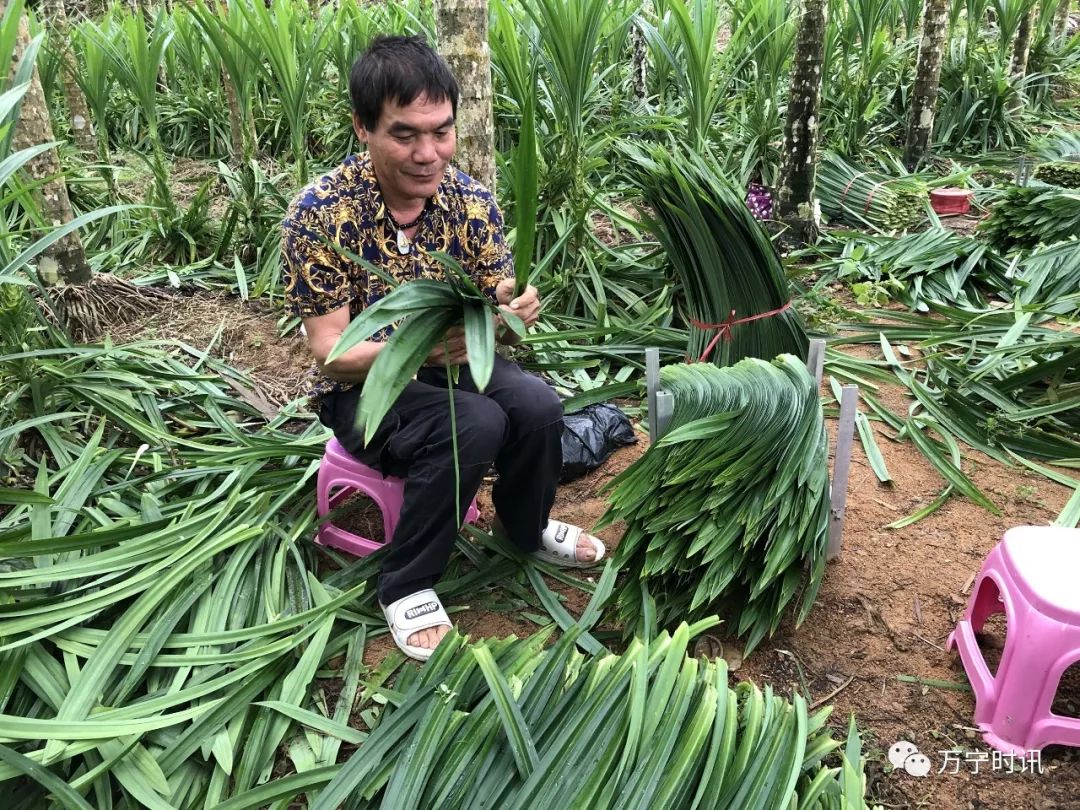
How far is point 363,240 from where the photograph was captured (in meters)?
1.66

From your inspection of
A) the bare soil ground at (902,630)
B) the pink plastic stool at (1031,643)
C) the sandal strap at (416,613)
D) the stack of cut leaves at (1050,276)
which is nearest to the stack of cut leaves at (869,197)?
the stack of cut leaves at (1050,276)

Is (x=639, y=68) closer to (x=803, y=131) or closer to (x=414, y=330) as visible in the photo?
(x=803, y=131)

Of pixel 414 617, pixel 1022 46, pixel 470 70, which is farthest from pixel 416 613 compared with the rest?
pixel 1022 46

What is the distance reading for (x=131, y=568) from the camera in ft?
5.33

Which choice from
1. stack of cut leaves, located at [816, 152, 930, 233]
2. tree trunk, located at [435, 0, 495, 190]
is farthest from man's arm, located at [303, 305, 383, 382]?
stack of cut leaves, located at [816, 152, 930, 233]

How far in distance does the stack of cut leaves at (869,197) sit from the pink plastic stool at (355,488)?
288 cm

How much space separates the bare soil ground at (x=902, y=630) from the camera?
130 cm

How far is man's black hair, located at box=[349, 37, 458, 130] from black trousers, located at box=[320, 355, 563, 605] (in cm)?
55

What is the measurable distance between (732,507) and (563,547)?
47 cm

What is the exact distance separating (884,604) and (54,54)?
3.73m

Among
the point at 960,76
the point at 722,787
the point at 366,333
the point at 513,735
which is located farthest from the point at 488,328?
the point at 960,76

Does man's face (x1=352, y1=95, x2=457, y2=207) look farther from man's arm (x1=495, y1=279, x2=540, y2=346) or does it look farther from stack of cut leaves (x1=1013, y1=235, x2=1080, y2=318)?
stack of cut leaves (x1=1013, y1=235, x2=1080, y2=318)

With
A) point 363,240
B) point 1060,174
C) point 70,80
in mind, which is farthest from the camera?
point 1060,174

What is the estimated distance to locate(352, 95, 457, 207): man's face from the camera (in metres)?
1.50
